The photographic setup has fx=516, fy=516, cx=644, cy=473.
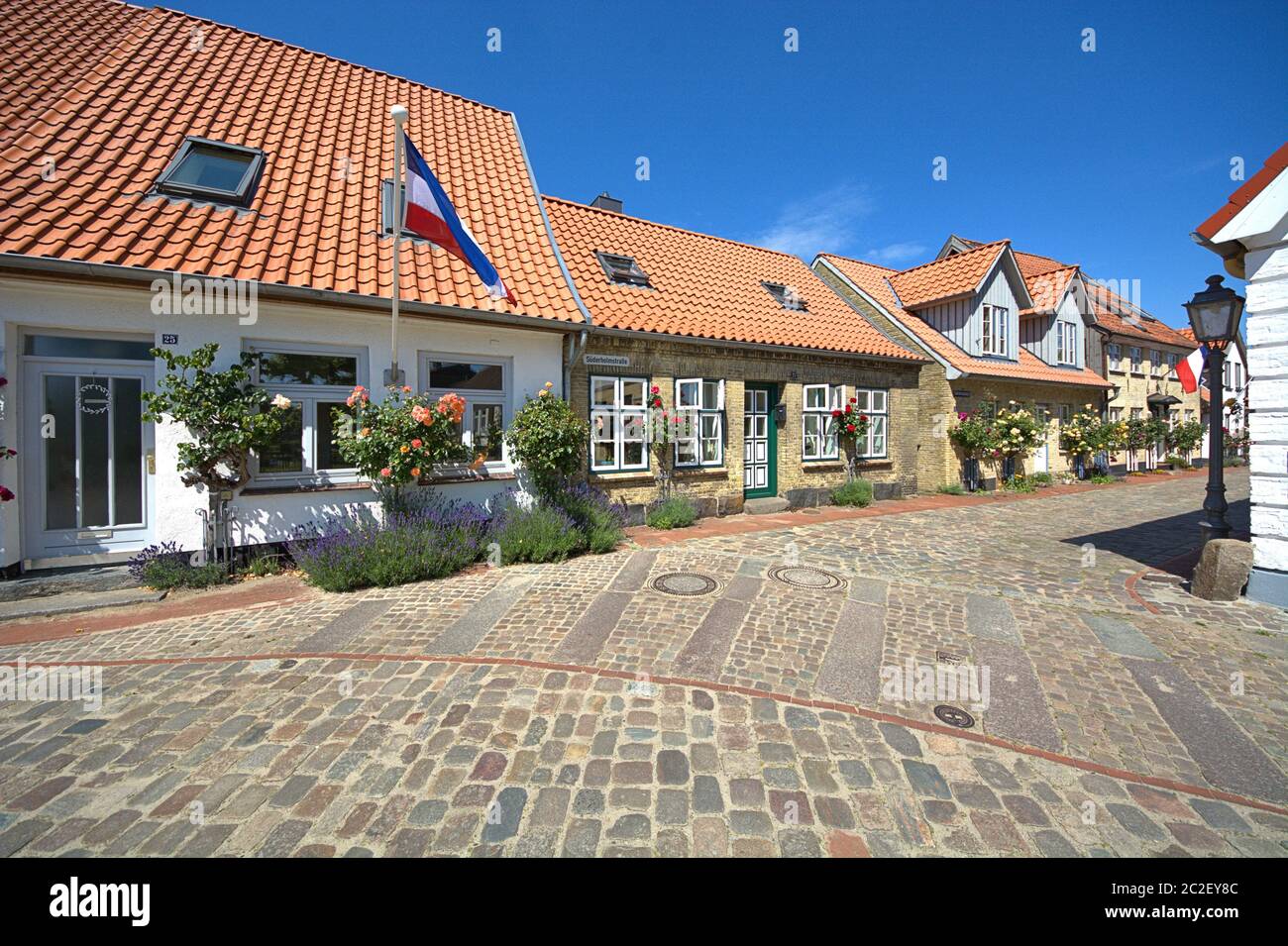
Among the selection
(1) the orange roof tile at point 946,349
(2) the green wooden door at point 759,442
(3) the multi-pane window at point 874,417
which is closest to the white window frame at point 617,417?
(2) the green wooden door at point 759,442

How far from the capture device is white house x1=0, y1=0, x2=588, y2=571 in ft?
18.4

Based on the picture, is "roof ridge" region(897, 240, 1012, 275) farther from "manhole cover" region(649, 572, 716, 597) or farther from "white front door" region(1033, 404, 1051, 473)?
"manhole cover" region(649, 572, 716, 597)

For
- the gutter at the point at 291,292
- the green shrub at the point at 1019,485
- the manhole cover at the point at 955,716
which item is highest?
the gutter at the point at 291,292

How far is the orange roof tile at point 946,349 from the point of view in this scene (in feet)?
48.7

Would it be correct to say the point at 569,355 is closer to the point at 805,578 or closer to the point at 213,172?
the point at 805,578

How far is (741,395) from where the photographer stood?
11.0 meters

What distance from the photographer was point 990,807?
261 centimetres

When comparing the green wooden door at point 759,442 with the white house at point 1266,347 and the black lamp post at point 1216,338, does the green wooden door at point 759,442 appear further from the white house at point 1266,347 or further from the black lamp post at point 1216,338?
the white house at point 1266,347

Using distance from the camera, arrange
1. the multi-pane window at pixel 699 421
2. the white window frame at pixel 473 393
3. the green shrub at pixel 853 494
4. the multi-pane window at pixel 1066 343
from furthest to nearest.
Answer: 1. the multi-pane window at pixel 1066 343
2. the green shrub at pixel 853 494
3. the multi-pane window at pixel 699 421
4. the white window frame at pixel 473 393

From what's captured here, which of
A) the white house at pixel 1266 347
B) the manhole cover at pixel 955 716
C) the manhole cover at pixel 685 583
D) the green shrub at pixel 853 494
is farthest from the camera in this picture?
the green shrub at pixel 853 494

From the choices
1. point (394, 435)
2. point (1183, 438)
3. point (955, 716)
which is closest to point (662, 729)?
point (955, 716)

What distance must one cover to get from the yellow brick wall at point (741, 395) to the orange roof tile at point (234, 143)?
1.91 meters

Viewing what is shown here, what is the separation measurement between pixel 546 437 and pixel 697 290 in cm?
618
